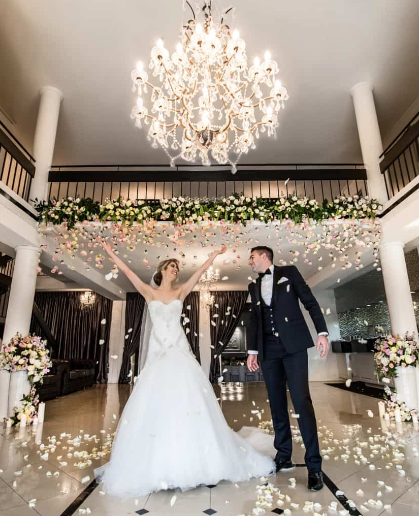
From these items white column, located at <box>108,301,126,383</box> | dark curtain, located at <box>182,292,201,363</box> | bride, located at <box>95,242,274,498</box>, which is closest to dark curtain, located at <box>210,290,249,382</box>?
dark curtain, located at <box>182,292,201,363</box>

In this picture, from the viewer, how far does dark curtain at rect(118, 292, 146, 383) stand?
463 inches

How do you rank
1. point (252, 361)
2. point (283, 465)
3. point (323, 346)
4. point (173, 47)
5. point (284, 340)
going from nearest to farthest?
point (323, 346) → point (284, 340) → point (283, 465) → point (252, 361) → point (173, 47)

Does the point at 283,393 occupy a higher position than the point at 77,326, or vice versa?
the point at 77,326

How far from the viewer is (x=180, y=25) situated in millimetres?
5652

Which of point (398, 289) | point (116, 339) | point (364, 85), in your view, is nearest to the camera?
point (398, 289)

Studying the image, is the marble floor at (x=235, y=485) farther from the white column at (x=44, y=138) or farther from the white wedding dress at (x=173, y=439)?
the white column at (x=44, y=138)

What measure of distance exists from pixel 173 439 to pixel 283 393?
1.00 m

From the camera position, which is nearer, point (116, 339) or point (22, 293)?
point (22, 293)

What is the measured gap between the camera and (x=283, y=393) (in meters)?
2.87

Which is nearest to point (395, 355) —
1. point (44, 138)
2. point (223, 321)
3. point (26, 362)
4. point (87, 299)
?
point (26, 362)

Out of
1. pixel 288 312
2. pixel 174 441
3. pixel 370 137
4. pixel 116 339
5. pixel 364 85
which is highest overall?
pixel 364 85

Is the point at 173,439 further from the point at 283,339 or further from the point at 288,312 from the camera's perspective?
the point at 288,312

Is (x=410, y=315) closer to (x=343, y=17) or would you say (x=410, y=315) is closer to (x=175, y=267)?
(x=175, y=267)

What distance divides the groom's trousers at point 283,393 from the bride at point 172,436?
23 cm
